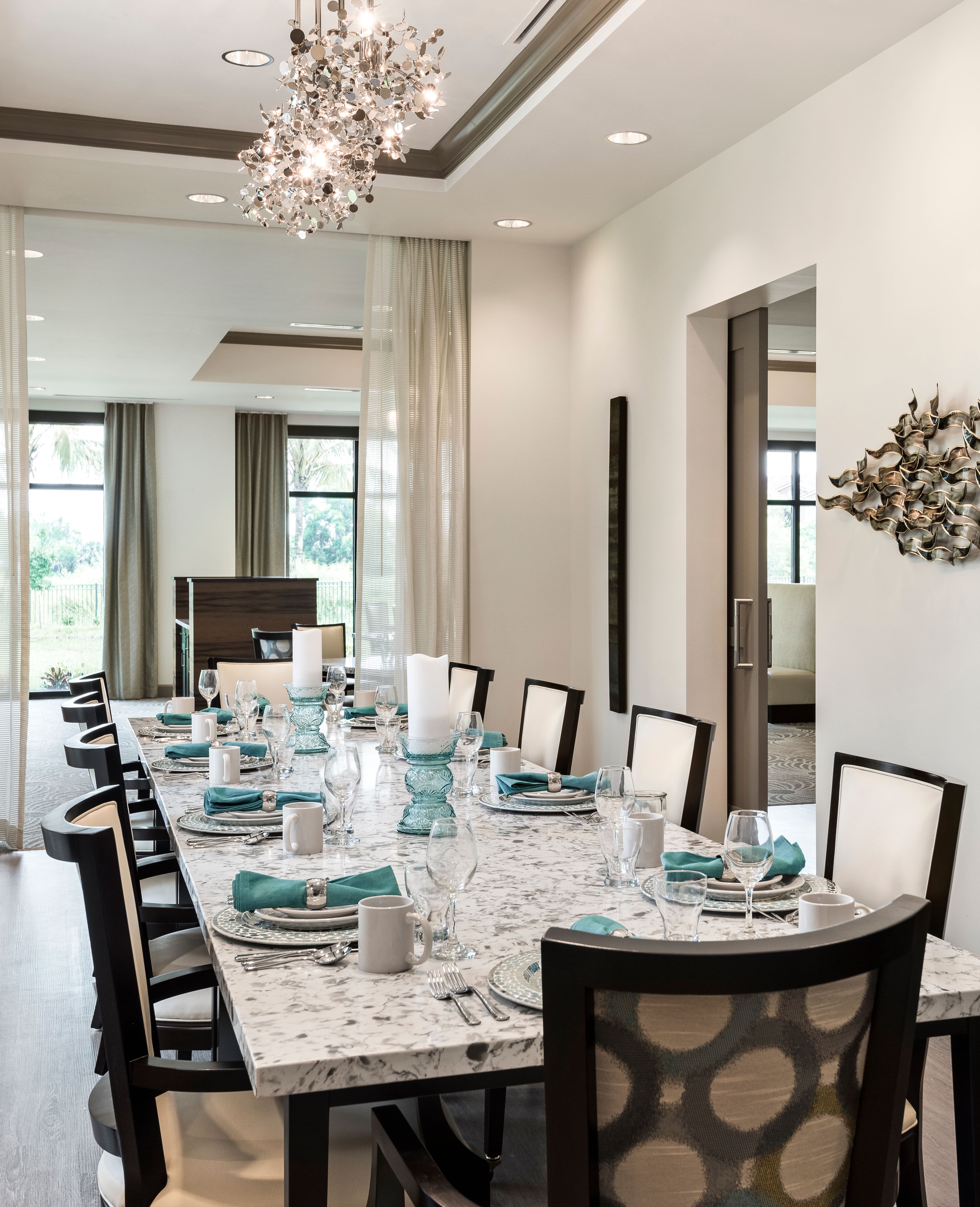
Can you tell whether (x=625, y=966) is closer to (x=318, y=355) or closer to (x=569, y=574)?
(x=569, y=574)

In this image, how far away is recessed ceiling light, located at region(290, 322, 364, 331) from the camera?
870 centimetres

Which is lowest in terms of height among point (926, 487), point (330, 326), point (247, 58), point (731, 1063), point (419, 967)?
point (419, 967)

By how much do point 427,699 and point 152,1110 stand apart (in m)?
0.94

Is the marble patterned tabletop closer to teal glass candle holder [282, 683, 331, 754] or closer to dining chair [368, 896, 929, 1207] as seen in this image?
dining chair [368, 896, 929, 1207]

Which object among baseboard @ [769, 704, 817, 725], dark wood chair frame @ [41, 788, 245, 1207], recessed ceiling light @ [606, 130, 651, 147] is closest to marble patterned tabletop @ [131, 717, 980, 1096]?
dark wood chair frame @ [41, 788, 245, 1207]

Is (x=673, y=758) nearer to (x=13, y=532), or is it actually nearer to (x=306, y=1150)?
(x=306, y=1150)

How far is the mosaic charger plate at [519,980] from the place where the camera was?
4.56 ft

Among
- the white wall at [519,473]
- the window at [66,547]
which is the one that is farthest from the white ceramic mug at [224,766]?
the window at [66,547]

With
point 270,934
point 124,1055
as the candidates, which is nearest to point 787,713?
point 270,934

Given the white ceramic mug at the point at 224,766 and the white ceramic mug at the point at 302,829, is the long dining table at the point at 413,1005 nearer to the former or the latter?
the white ceramic mug at the point at 302,829

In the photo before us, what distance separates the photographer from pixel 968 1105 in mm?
1457

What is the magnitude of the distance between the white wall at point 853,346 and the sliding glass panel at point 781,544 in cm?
576

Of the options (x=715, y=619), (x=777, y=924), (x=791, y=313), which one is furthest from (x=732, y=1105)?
(x=791, y=313)

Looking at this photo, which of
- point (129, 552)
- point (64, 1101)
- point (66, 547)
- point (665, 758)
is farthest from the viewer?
point (66, 547)
